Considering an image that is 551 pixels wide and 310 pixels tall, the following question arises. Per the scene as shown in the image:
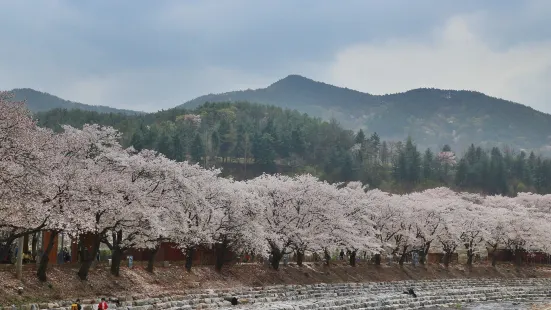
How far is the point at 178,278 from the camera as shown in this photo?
39312 millimetres

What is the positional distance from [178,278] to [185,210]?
4.95 metres

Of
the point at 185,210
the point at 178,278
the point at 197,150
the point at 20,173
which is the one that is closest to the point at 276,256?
the point at 178,278

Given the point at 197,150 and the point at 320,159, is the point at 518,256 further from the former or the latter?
the point at 320,159

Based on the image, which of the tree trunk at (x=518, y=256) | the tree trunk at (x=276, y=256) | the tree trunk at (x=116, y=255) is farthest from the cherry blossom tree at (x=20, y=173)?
the tree trunk at (x=518, y=256)

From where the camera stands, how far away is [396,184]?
13812 centimetres

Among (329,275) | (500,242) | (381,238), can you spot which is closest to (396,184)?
(500,242)

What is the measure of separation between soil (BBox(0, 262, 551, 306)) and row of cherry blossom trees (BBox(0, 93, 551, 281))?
0.93 metres

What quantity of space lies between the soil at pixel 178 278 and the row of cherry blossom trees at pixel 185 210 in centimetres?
93

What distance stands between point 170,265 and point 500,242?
50.0 meters

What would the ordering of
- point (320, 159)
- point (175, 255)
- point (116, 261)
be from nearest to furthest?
1. point (116, 261)
2. point (175, 255)
3. point (320, 159)

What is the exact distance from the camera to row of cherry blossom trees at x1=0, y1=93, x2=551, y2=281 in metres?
25.0

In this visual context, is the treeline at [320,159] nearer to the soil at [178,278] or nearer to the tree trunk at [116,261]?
the soil at [178,278]

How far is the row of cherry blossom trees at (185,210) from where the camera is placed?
2502 centimetres

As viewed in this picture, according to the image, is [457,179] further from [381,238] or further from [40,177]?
[40,177]
